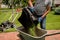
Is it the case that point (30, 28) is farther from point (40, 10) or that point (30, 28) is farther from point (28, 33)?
point (40, 10)

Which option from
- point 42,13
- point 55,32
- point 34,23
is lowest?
point 55,32

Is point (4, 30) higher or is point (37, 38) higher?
point (37, 38)

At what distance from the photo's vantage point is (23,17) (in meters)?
3.53

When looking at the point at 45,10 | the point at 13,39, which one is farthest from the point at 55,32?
the point at 45,10

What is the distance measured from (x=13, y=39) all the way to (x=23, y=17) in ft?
14.1

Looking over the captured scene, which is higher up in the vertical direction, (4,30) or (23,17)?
(23,17)

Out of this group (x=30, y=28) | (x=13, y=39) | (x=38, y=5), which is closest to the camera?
(x=30, y=28)

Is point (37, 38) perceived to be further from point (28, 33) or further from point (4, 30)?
point (4, 30)

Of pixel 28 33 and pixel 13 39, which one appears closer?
pixel 28 33

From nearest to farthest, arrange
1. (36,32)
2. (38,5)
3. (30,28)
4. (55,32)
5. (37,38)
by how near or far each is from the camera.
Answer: (37,38) < (30,28) < (36,32) < (38,5) < (55,32)

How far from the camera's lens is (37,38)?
11.2 ft

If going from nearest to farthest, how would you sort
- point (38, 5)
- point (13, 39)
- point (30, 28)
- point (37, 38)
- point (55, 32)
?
point (37, 38) < point (30, 28) < point (38, 5) < point (13, 39) < point (55, 32)

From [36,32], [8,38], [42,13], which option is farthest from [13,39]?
[36,32]

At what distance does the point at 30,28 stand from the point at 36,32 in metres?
0.28
